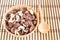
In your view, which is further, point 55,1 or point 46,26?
point 55,1

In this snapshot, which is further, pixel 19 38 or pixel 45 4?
pixel 45 4

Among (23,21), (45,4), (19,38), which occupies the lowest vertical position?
(19,38)

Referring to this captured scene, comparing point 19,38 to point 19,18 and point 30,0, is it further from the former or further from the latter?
point 30,0

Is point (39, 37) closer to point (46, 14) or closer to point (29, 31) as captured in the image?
point (29, 31)

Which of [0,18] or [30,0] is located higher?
[30,0]

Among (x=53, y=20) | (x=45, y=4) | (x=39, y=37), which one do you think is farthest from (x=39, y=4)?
(x=39, y=37)

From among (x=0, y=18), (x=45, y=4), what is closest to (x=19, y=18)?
(x=0, y=18)
